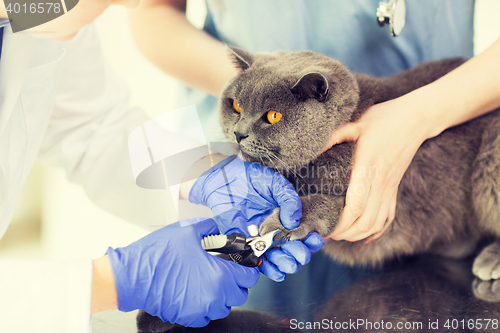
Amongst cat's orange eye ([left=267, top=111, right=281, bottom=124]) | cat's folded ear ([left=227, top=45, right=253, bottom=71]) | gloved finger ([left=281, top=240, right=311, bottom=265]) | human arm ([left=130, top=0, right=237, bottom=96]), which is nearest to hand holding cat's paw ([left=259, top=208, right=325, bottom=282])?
gloved finger ([left=281, top=240, right=311, bottom=265])

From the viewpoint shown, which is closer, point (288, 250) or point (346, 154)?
point (288, 250)

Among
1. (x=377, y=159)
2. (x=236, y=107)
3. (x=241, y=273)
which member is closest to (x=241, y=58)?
(x=236, y=107)

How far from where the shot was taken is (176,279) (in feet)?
2.41

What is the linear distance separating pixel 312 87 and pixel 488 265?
770 mm

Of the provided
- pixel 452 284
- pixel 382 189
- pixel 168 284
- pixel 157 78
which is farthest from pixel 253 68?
pixel 452 284

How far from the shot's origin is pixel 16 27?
0.76 meters

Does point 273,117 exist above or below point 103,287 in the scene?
above

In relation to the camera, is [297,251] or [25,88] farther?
[25,88]

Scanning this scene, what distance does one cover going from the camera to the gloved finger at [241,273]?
76 centimetres

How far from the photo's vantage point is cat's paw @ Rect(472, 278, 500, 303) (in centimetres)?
86

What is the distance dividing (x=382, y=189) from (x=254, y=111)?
1.43 feet

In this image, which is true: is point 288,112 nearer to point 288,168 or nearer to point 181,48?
point 288,168

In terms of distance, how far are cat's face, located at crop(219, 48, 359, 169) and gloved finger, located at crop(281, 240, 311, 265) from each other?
8.0 inches

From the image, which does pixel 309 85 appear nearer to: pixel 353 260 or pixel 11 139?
pixel 353 260
